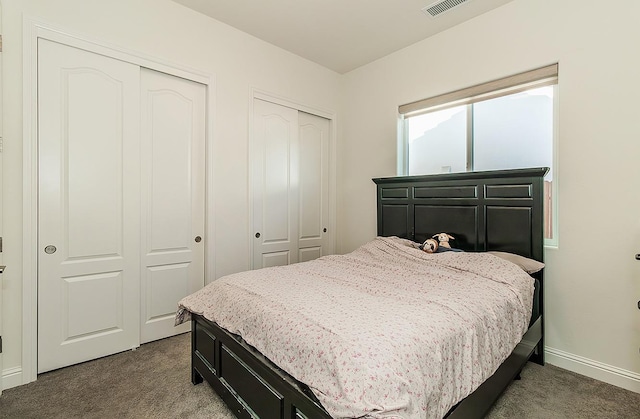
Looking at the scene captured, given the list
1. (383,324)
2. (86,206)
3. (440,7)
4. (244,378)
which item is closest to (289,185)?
(86,206)

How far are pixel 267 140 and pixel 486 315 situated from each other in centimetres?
263

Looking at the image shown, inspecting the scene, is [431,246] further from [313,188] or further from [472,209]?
[313,188]

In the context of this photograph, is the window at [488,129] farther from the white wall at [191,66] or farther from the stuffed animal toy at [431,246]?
the white wall at [191,66]

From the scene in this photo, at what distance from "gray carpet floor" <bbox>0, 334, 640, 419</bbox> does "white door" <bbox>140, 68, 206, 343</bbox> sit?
0.53 meters

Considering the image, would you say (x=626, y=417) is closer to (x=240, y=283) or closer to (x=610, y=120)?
(x=610, y=120)

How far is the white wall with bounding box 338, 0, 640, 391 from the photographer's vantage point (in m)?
2.05

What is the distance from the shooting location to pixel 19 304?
2.05 m

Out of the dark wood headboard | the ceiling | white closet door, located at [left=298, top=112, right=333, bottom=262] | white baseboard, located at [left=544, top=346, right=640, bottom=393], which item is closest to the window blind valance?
the ceiling

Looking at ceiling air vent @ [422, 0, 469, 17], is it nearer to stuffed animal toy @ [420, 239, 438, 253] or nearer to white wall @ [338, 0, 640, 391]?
white wall @ [338, 0, 640, 391]

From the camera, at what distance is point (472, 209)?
266cm

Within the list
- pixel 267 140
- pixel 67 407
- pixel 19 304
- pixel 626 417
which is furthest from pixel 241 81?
pixel 626 417

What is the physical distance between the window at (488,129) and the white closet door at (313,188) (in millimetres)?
998

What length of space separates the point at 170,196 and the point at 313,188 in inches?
65.8

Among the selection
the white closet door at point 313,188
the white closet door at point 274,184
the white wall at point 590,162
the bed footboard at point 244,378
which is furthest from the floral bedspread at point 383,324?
the white closet door at point 313,188
